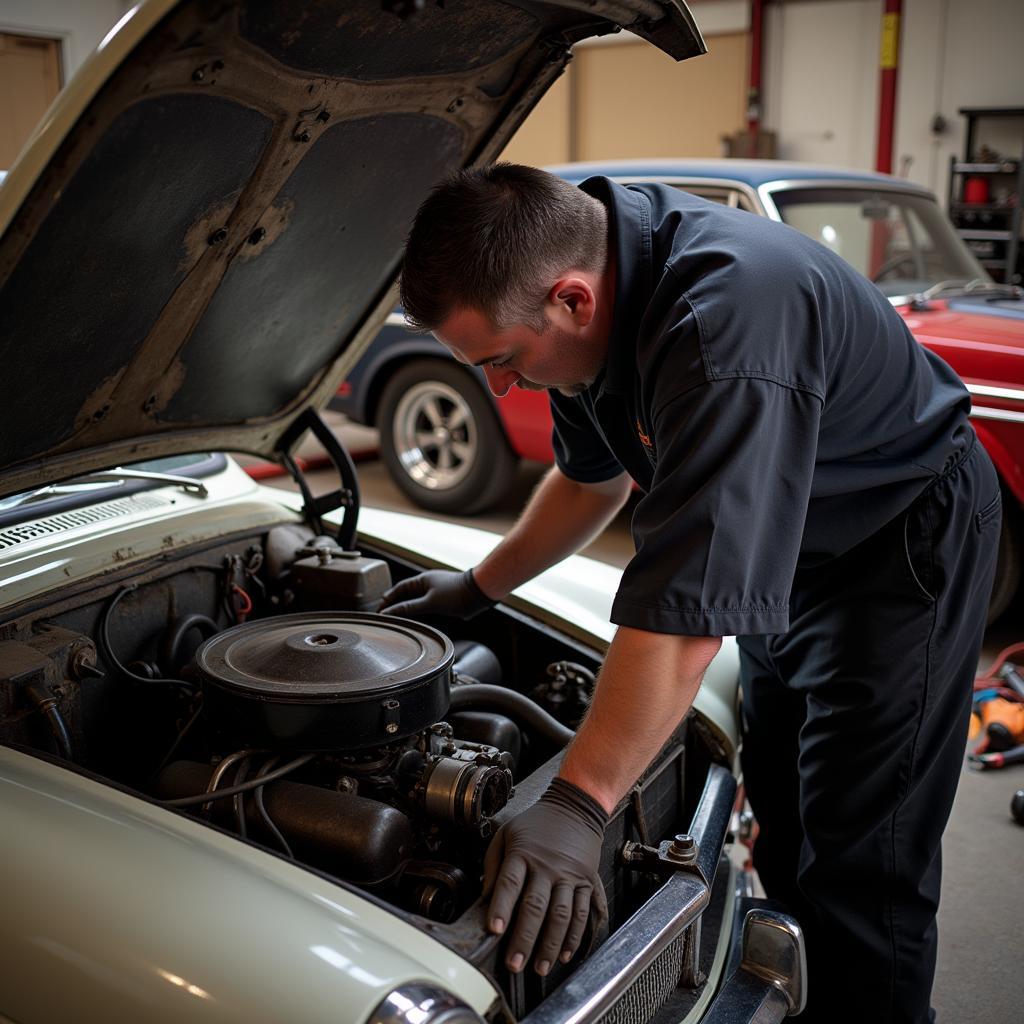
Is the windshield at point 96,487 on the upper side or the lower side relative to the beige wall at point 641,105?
lower

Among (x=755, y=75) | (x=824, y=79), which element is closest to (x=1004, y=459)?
(x=824, y=79)

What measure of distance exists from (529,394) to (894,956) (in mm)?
3619

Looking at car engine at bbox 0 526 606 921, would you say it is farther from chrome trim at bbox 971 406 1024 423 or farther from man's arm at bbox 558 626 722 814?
chrome trim at bbox 971 406 1024 423

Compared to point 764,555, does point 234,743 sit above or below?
below

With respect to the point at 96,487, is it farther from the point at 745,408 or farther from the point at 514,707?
the point at 745,408

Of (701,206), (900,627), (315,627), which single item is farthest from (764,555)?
(315,627)

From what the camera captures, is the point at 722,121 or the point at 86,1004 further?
the point at 722,121

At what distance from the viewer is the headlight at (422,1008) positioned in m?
1.21

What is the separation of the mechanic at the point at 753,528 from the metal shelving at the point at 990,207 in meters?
7.64

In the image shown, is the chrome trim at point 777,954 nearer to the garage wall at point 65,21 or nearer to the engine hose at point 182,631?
the engine hose at point 182,631

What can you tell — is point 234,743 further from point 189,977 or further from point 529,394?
point 529,394

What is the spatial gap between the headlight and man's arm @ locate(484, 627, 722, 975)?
19 centimetres

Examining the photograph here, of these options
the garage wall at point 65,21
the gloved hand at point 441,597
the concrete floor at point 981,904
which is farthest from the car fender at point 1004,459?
the garage wall at point 65,21

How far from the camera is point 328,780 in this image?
5.77ft
